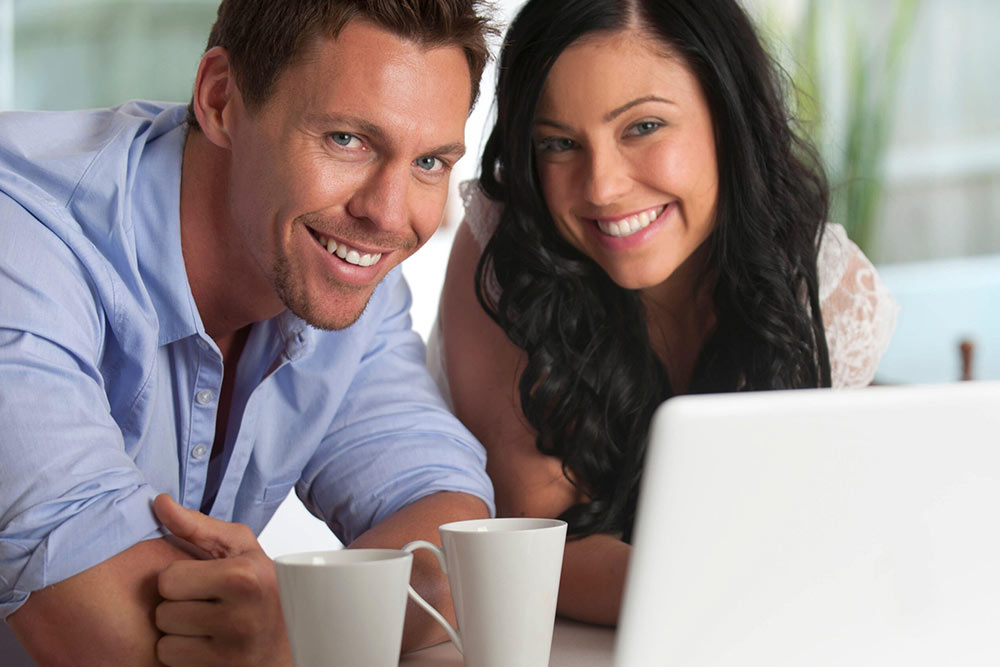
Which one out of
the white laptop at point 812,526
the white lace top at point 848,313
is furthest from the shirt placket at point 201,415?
the white laptop at point 812,526

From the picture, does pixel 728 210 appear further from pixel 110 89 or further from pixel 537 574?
pixel 110 89

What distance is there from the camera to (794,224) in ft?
5.34

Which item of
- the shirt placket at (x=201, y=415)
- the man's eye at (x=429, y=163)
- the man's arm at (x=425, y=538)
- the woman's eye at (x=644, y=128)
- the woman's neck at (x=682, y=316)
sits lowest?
the man's arm at (x=425, y=538)

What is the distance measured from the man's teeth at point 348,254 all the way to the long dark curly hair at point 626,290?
331 mm

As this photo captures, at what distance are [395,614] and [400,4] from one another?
716mm

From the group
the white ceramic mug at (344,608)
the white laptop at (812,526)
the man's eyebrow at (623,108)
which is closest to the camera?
the white laptop at (812,526)

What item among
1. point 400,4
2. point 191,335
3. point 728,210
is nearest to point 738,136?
point 728,210

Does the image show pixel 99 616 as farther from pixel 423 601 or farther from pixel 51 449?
pixel 423 601

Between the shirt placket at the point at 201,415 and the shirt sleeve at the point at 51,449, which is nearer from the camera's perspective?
the shirt sleeve at the point at 51,449

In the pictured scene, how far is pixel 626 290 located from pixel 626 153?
0.27 meters

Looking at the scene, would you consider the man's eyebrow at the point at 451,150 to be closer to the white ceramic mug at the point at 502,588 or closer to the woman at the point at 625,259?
the woman at the point at 625,259

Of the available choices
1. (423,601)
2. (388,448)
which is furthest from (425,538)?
(423,601)

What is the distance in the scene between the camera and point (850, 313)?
5.62 feet

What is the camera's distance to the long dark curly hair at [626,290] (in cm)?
146
